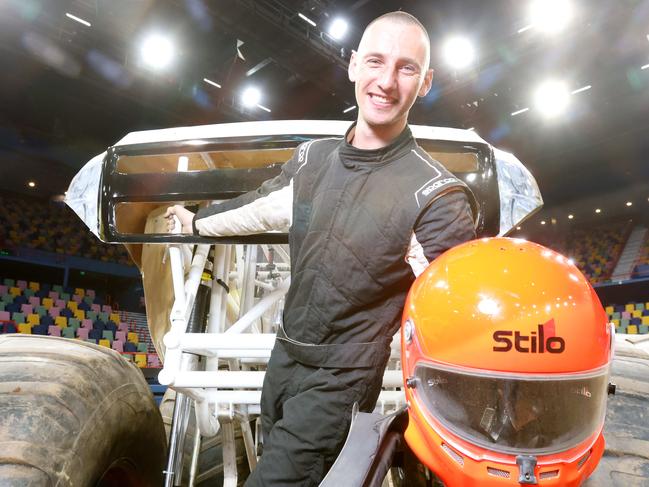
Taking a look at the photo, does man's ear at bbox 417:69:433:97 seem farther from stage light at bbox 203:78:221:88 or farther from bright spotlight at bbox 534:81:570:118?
bright spotlight at bbox 534:81:570:118

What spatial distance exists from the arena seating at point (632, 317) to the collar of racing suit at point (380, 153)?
15410mm

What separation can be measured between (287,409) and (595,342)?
754 mm

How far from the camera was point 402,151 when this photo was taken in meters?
1.33

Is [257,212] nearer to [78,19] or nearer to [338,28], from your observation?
[338,28]

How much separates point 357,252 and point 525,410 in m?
0.55

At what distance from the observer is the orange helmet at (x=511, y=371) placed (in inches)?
34.1

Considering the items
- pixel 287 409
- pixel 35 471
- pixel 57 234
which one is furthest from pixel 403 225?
pixel 57 234

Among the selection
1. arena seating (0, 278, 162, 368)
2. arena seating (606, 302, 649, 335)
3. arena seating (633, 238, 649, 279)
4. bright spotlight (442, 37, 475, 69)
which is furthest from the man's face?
arena seating (633, 238, 649, 279)

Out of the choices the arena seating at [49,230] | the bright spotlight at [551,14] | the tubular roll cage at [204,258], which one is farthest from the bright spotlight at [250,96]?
the tubular roll cage at [204,258]

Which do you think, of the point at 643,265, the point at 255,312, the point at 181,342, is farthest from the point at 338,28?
the point at 643,265

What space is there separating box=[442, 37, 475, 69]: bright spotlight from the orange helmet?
35.3ft

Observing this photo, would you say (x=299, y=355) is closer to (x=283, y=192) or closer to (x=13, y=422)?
(x=283, y=192)

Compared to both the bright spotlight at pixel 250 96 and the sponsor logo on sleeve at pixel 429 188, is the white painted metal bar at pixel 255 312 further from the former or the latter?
the bright spotlight at pixel 250 96

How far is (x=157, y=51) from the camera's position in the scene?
438 inches
